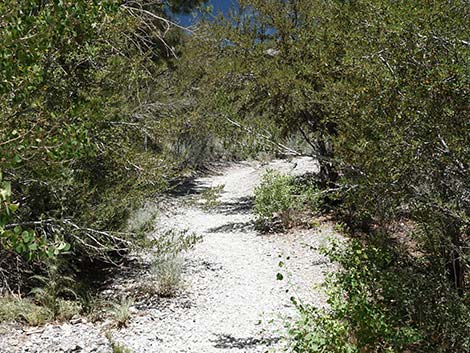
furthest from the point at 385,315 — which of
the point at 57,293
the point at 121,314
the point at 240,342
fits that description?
the point at 57,293

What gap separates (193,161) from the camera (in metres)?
22.1

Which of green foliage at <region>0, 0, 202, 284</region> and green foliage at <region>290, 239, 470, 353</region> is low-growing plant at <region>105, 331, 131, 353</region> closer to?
green foliage at <region>0, 0, 202, 284</region>

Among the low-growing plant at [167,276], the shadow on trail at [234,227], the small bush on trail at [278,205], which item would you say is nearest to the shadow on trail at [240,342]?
the low-growing plant at [167,276]

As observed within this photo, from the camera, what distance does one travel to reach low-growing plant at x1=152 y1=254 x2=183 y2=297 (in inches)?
254

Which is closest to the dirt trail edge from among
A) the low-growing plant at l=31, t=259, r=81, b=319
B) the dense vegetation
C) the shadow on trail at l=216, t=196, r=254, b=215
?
the low-growing plant at l=31, t=259, r=81, b=319

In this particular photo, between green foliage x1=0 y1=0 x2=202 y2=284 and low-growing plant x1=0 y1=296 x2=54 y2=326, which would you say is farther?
low-growing plant x1=0 y1=296 x2=54 y2=326

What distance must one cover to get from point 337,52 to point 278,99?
3.46m

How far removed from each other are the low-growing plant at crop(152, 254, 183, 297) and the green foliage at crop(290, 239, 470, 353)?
10.2 feet

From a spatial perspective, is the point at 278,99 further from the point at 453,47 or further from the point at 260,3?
the point at 453,47

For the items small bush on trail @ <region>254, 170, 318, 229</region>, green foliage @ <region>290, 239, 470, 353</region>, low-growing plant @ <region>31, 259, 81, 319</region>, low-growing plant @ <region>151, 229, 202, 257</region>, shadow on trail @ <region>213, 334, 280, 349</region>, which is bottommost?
low-growing plant @ <region>31, 259, 81, 319</region>

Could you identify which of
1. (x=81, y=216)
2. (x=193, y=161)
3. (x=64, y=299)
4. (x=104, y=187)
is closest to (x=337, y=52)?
(x=104, y=187)

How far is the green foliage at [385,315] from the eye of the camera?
10.9ft

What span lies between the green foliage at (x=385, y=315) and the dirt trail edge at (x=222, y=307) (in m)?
0.39

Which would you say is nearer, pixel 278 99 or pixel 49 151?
pixel 49 151
